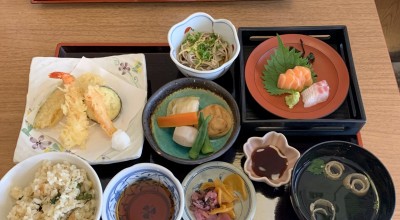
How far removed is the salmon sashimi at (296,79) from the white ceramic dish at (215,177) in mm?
402

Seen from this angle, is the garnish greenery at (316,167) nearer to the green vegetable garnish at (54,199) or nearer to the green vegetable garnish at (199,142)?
the green vegetable garnish at (199,142)

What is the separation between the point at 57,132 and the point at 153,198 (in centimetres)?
47

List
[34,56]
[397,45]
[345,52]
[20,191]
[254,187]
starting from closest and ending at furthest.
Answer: [20,191]
[254,187]
[345,52]
[34,56]
[397,45]

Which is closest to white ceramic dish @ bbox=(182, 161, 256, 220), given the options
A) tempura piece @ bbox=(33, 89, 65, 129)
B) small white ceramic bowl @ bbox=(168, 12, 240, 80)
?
small white ceramic bowl @ bbox=(168, 12, 240, 80)

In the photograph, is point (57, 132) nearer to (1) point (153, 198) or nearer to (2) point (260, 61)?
(1) point (153, 198)

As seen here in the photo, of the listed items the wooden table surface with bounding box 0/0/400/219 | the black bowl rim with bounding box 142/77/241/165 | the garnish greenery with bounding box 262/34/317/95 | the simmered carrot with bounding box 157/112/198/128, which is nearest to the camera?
the black bowl rim with bounding box 142/77/241/165

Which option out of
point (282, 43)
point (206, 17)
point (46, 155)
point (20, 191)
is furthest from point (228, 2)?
point (20, 191)

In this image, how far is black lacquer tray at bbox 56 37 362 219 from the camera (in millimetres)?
1413

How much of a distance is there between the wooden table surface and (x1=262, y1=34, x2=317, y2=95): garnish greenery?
0.81 feet

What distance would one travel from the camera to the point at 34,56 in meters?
1.81

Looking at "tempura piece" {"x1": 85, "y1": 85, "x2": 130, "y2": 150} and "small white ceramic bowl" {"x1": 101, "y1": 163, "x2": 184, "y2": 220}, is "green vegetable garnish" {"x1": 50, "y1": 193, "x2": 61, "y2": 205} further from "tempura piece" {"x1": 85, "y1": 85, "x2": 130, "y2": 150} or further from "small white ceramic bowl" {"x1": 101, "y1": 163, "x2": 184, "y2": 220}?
"tempura piece" {"x1": 85, "y1": 85, "x2": 130, "y2": 150}

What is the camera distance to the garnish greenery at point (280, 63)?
5.27 ft

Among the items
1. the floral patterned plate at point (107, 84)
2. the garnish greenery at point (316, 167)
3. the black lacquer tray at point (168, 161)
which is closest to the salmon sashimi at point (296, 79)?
the black lacquer tray at point (168, 161)

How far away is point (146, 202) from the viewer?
54.3 inches
